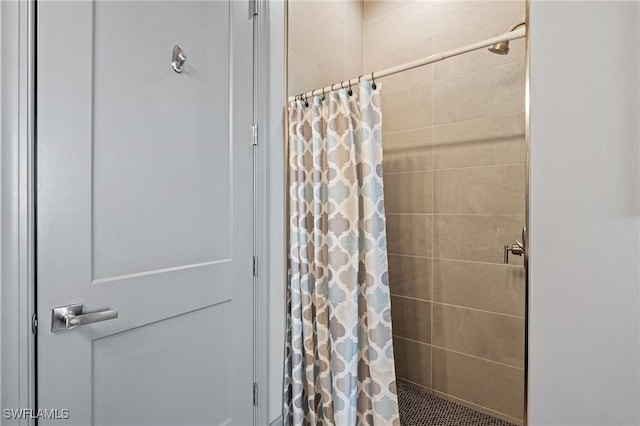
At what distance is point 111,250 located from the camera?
0.96 metres

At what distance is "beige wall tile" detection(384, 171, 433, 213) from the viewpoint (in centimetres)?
189

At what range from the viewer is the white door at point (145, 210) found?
0.85m

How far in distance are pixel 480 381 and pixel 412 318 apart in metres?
0.46

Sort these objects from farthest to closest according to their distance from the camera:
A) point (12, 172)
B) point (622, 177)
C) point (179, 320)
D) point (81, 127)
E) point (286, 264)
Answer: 1. point (286, 264)
2. point (179, 320)
3. point (81, 127)
4. point (12, 172)
5. point (622, 177)

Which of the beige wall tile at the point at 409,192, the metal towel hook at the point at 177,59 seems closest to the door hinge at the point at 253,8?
the metal towel hook at the point at 177,59

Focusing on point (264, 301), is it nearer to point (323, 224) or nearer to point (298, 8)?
point (323, 224)

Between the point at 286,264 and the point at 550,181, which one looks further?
the point at 286,264

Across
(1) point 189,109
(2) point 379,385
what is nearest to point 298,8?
(1) point 189,109

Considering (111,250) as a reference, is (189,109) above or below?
above

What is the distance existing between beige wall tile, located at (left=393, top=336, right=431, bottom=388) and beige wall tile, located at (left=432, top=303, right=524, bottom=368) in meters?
0.11

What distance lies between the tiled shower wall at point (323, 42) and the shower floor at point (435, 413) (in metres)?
1.80

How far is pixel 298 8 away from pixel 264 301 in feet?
4.83

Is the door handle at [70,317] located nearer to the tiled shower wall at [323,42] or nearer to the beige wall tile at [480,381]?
the tiled shower wall at [323,42]

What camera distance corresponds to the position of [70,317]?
2.80 ft
